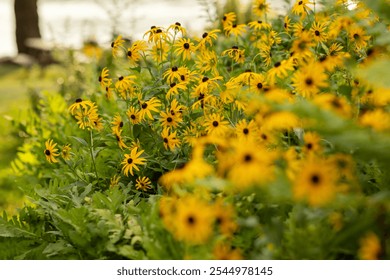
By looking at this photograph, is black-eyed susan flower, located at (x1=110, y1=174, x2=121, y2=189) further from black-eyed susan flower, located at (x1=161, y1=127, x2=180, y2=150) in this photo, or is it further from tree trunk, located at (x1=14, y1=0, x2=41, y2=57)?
tree trunk, located at (x1=14, y1=0, x2=41, y2=57)

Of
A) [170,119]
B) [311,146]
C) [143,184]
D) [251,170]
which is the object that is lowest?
[251,170]

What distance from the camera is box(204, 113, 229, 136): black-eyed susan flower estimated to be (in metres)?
2.52

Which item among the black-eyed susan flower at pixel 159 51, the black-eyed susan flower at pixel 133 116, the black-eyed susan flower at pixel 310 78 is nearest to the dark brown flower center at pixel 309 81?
the black-eyed susan flower at pixel 310 78

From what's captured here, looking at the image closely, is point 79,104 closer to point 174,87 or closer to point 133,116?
point 133,116

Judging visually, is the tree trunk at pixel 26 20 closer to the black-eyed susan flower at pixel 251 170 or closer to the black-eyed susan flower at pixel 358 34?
the black-eyed susan flower at pixel 358 34

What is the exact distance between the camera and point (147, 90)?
9.66 ft

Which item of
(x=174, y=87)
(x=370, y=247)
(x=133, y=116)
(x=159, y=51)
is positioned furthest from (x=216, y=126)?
(x=370, y=247)

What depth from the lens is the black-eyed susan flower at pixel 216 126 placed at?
99.3 inches

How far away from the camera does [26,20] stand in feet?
44.7

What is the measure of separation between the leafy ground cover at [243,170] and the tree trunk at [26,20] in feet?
36.3

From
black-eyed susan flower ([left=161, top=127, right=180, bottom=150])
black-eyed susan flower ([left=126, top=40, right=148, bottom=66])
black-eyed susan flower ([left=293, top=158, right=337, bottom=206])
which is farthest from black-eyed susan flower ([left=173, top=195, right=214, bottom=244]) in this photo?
black-eyed susan flower ([left=126, top=40, right=148, bottom=66])

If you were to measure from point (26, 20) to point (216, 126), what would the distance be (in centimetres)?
1213

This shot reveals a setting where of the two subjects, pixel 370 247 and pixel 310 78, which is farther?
pixel 310 78
